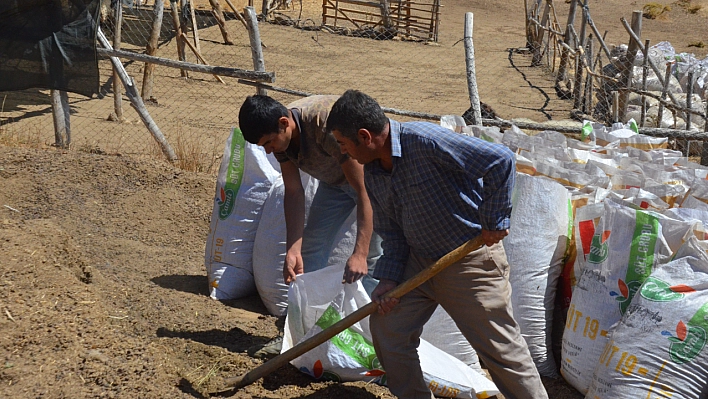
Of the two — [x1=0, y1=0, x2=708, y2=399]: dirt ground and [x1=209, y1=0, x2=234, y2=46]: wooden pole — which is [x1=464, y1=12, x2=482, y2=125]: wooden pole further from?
[x1=209, y1=0, x2=234, y2=46]: wooden pole

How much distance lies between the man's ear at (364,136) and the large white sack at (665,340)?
132 centimetres

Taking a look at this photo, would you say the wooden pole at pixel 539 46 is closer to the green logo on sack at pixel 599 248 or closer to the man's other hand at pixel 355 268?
the green logo on sack at pixel 599 248

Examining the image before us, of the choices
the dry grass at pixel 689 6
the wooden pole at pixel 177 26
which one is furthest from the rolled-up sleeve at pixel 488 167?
the dry grass at pixel 689 6

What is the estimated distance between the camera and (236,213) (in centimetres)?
389

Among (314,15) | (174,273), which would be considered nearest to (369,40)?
(314,15)

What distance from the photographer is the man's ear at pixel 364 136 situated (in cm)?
234

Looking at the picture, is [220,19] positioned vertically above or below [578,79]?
above

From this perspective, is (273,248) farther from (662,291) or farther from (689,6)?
(689,6)

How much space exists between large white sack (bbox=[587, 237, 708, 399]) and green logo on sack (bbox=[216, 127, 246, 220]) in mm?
2034

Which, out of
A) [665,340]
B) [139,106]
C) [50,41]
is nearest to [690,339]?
[665,340]

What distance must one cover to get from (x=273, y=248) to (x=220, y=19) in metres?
10.1

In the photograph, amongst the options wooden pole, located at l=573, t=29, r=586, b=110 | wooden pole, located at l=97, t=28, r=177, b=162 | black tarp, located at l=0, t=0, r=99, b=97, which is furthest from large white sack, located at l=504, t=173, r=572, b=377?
wooden pole, located at l=573, t=29, r=586, b=110

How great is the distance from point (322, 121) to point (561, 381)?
5.27 feet

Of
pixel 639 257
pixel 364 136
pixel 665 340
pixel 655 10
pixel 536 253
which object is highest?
pixel 655 10
